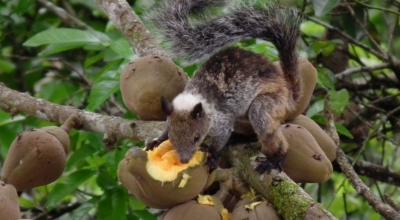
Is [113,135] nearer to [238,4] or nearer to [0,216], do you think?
[0,216]

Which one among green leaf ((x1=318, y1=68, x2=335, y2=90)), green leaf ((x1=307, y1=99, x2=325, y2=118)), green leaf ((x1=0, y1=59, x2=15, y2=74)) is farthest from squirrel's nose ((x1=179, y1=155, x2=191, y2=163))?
green leaf ((x1=0, y1=59, x2=15, y2=74))

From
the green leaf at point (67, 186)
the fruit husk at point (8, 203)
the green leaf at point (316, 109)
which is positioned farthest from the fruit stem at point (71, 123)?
the green leaf at point (316, 109)

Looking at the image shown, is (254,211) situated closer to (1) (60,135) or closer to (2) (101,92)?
(1) (60,135)

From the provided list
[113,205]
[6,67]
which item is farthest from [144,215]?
A: [6,67]

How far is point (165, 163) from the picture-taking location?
1.43 m

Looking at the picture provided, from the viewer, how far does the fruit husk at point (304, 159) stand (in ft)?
4.78

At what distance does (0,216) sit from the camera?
1380 millimetres

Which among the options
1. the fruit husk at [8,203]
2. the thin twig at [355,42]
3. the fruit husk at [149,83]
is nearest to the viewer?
the fruit husk at [8,203]

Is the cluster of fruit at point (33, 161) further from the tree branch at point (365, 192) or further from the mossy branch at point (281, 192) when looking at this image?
the tree branch at point (365, 192)

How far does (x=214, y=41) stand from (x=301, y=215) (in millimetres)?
834

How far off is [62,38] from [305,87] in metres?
0.83

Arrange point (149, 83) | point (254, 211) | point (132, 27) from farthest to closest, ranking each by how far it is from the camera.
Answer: point (132, 27) < point (149, 83) < point (254, 211)

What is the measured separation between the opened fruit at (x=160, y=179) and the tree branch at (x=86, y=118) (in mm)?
273

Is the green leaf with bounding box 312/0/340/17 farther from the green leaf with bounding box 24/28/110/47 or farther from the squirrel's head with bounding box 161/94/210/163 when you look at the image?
the green leaf with bounding box 24/28/110/47
